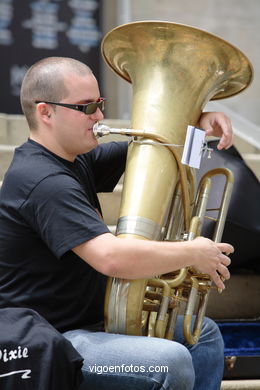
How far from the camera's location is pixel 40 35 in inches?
207

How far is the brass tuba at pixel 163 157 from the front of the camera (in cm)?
189

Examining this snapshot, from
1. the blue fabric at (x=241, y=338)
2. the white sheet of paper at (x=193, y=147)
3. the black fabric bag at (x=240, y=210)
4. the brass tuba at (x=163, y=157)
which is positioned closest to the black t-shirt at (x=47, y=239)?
the brass tuba at (x=163, y=157)

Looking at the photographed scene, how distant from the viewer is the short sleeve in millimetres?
1768

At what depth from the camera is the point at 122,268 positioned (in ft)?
5.88

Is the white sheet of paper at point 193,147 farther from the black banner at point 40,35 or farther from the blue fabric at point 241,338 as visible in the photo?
the black banner at point 40,35

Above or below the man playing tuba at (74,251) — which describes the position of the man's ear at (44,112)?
above

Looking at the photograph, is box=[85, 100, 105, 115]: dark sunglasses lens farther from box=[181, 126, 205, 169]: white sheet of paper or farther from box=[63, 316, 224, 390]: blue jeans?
box=[63, 316, 224, 390]: blue jeans

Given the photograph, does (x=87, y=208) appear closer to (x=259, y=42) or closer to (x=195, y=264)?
(x=195, y=264)

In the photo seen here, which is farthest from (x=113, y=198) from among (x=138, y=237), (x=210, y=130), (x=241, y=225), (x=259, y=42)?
(x=259, y=42)

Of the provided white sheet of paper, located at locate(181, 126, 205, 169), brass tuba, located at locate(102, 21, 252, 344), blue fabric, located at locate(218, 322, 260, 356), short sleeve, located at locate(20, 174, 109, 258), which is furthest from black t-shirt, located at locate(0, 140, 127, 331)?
blue fabric, located at locate(218, 322, 260, 356)

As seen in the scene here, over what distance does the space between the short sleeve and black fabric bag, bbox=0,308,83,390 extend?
222mm

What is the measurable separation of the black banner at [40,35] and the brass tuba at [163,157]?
3191mm

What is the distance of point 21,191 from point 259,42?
4.12 m

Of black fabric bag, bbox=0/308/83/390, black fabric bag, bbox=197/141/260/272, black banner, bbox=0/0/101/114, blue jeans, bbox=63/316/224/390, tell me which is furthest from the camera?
black banner, bbox=0/0/101/114
